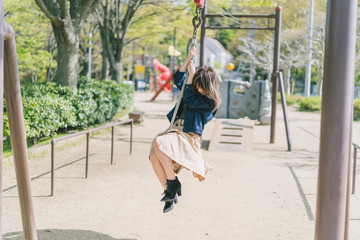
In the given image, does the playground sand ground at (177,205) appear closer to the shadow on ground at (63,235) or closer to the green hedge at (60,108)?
the shadow on ground at (63,235)

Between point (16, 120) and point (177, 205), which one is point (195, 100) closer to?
point (16, 120)

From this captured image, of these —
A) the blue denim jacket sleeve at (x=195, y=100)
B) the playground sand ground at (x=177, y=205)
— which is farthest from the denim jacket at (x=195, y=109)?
the playground sand ground at (x=177, y=205)

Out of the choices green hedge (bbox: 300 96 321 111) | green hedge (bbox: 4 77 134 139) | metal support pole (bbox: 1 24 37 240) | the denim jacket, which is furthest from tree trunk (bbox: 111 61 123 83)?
metal support pole (bbox: 1 24 37 240)

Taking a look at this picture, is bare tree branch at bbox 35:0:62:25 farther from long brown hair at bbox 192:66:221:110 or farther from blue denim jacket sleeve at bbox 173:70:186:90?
long brown hair at bbox 192:66:221:110

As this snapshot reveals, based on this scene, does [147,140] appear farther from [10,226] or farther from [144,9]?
[144,9]

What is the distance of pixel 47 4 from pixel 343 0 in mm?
8614

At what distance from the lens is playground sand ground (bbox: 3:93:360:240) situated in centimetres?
448

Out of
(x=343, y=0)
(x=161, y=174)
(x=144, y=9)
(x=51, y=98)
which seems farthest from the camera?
(x=144, y=9)

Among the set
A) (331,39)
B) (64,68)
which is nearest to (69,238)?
(331,39)

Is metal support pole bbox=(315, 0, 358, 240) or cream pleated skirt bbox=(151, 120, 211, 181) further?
cream pleated skirt bbox=(151, 120, 211, 181)

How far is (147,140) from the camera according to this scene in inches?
438

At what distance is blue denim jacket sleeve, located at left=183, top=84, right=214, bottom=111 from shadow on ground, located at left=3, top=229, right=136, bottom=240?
1.51 meters

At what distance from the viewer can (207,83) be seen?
4047 millimetres

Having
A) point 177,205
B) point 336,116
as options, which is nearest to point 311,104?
point 177,205
